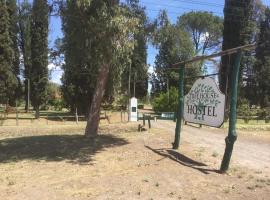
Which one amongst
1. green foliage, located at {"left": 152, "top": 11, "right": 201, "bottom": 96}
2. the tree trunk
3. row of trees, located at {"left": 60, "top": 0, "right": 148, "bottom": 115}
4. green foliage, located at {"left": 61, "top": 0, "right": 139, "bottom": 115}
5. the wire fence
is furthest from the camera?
green foliage, located at {"left": 152, "top": 11, "right": 201, "bottom": 96}

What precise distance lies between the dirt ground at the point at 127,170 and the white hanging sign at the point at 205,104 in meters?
1.04

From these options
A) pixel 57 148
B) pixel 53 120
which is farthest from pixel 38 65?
pixel 57 148

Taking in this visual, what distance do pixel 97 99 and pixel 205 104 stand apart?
4.57 metres

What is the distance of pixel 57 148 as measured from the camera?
43.5 ft

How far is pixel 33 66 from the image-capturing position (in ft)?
131

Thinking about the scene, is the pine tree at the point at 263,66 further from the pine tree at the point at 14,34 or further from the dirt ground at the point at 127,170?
the dirt ground at the point at 127,170

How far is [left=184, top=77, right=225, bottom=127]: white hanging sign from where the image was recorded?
10.7m

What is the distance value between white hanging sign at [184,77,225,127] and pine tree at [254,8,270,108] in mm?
41877

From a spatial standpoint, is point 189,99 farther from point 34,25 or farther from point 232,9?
point 34,25

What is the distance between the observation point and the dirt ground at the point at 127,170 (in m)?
8.42

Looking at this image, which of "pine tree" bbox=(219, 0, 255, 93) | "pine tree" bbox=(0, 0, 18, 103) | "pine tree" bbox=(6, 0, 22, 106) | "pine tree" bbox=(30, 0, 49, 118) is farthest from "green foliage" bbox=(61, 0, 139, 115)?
"pine tree" bbox=(6, 0, 22, 106)

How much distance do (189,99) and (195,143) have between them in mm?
2480

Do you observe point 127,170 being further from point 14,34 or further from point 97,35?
point 14,34

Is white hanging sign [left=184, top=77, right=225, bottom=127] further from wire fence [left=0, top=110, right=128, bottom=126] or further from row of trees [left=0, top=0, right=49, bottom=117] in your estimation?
row of trees [left=0, top=0, right=49, bottom=117]
